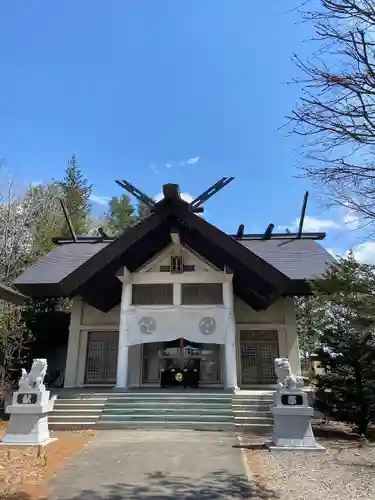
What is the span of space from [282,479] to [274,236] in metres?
11.8

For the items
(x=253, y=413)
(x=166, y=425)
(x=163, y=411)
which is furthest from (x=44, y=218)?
(x=253, y=413)

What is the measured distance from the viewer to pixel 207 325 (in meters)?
11.2

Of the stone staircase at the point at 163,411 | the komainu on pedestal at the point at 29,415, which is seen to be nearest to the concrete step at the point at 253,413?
the stone staircase at the point at 163,411

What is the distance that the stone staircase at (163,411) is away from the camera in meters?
8.62

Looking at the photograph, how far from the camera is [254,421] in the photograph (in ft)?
28.4

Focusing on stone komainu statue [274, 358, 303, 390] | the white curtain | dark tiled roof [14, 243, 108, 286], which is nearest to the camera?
stone komainu statue [274, 358, 303, 390]

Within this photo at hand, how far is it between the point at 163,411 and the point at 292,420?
3375mm

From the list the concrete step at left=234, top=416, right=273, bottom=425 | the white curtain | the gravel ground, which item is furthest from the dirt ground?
the white curtain

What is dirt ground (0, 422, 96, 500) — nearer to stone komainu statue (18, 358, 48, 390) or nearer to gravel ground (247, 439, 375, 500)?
stone komainu statue (18, 358, 48, 390)

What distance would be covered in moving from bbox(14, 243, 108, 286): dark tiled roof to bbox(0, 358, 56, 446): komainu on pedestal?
15.7 feet

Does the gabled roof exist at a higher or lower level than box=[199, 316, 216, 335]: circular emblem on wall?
higher

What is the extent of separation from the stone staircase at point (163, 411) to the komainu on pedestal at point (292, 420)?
5.92ft

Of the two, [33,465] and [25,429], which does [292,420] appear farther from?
[25,429]

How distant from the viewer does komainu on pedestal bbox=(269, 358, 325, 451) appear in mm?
6566
